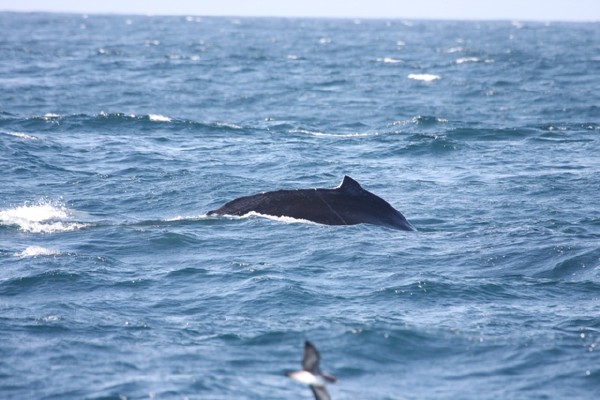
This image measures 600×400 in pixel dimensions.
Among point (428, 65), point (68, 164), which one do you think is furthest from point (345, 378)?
point (428, 65)

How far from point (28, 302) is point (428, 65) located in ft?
168

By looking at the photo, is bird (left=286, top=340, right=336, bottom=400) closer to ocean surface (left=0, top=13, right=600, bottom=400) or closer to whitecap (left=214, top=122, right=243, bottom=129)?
ocean surface (left=0, top=13, right=600, bottom=400)

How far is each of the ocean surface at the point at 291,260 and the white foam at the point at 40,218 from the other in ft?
0.22

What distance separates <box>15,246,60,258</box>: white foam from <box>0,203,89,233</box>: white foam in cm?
123

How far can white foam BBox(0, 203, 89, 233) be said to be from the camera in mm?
16484

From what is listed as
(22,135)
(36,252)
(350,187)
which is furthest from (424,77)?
(36,252)

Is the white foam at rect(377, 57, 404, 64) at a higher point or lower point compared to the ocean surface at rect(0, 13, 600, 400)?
lower

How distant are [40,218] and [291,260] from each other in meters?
4.77

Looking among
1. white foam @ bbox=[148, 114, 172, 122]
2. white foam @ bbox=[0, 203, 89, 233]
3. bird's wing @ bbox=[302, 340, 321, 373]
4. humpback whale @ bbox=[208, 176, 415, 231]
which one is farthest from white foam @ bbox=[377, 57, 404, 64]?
bird's wing @ bbox=[302, 340, 321, 373]

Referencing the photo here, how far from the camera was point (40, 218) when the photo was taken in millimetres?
17141

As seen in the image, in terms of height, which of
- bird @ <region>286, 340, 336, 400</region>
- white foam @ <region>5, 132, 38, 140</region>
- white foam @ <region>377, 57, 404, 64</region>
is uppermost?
bird @ <region>286, 340, 336, 400</region>

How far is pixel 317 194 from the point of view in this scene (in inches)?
635

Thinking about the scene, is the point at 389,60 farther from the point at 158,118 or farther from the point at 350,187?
the point at 350,187

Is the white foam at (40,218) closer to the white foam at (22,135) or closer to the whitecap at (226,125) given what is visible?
the white foam at (22,135)
